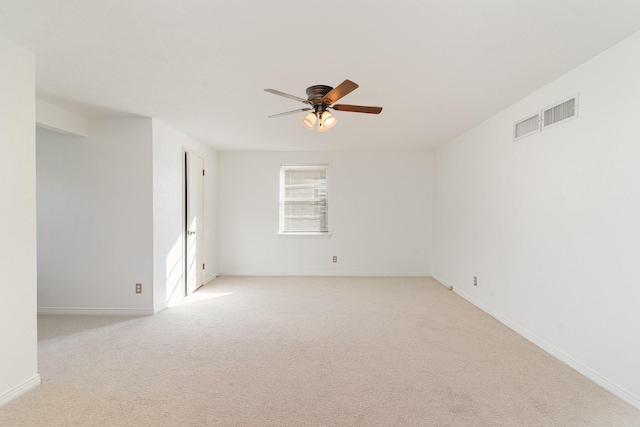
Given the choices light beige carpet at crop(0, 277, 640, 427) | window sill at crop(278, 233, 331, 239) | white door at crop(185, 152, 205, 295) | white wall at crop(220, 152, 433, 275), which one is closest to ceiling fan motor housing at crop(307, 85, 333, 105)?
light beige carpet at crop(0, 277, 640, 427)

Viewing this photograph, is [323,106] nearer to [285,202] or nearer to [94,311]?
[94,311]

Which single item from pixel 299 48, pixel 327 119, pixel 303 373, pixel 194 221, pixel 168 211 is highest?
pixel 299 48

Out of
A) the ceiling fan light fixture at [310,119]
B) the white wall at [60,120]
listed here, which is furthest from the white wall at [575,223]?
the white wall at [60,120]

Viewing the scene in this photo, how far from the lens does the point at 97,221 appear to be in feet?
13.2

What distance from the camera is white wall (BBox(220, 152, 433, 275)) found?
20.6ft

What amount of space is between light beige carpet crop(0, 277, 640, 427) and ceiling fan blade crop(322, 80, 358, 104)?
81.1 inches

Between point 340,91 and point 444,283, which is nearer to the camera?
point 340,91

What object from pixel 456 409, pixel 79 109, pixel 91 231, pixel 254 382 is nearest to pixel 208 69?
pixel 79 109

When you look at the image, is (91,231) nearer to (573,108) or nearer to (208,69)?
(208,69)

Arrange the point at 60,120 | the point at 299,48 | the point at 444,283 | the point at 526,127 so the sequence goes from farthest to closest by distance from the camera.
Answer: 1. the point at 444,283
2. the point at 60,120
3. the point at 526,127
4. the point at 299,48

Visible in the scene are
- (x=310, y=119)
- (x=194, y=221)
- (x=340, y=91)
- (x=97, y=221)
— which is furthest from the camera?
(x=194, y=221)

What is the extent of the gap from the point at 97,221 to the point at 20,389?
2148 mm

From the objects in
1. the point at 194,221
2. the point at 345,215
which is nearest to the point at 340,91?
the point at 194,221

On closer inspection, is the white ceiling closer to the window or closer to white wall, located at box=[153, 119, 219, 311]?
white wall, located at box=[153, 119, 219, 311]
